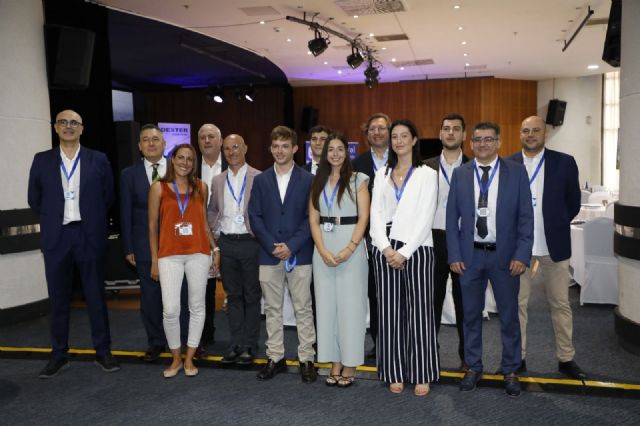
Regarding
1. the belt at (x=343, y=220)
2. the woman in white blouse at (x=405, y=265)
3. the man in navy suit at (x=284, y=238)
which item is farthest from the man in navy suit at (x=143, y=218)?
the woman in white blouse at (x=405, y=265)

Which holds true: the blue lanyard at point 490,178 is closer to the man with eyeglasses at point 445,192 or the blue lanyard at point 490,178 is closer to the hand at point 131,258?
the man with eyeglasses at point 445,192

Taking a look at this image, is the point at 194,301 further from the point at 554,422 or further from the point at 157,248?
the point at 554,422

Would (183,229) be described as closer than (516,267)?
No

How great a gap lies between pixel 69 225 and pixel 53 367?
101 centimetres

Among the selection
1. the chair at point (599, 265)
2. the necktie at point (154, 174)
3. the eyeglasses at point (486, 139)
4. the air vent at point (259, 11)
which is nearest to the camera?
the eyeglasses at point (486, 139)

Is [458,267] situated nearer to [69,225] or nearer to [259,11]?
[69,225]

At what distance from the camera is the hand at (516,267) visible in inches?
125

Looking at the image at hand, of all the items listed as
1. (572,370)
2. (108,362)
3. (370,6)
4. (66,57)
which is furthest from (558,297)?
(370,6)

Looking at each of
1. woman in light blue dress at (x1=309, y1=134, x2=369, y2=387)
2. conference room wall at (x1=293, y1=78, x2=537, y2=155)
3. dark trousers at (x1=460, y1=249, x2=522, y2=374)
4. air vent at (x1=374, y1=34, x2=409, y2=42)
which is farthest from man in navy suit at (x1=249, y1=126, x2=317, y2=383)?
conference room wall at (x1=293, y1=78, x2=537, y2=155)

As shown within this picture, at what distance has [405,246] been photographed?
3.17 m

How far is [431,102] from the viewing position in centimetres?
1591

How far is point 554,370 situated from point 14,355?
4029 mm

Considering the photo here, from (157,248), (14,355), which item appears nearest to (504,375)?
(157,248)

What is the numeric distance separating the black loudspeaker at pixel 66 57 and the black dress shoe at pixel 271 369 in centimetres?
385
